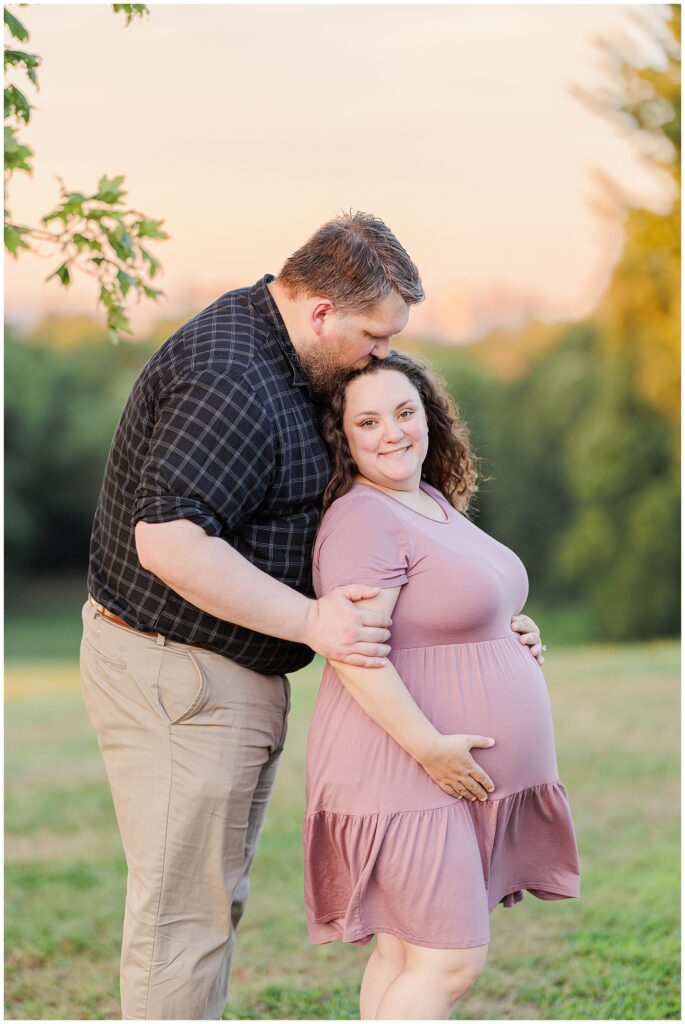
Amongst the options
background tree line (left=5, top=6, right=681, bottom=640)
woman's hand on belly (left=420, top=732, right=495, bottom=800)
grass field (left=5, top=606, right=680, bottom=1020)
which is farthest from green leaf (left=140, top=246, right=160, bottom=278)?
background tree line (left=5, top=6, right=681, bottom=640)

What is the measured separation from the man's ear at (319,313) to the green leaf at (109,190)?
24.5 inches

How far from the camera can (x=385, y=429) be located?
259cm

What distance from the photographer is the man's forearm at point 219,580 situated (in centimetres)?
238

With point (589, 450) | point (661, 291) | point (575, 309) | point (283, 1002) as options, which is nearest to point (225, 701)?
point (283, 1002)

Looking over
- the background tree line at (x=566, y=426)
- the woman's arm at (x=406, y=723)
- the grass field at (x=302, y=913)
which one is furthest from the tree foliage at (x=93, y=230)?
the background tree line at (x=566, y=426)

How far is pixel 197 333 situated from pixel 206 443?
304mm

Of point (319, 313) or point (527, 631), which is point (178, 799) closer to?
point (527, 631)

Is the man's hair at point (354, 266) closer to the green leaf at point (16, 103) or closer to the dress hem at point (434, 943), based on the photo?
the green leaf at point (16, 103)

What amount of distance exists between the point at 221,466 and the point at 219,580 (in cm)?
25

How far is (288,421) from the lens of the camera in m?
2.56

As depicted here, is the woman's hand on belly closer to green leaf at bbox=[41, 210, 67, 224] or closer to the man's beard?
the man's beard

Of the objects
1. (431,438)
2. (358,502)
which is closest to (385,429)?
(358,502)

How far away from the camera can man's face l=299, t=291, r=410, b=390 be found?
8.48ft

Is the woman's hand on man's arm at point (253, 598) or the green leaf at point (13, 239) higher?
the green leaf at point (13, 239)
